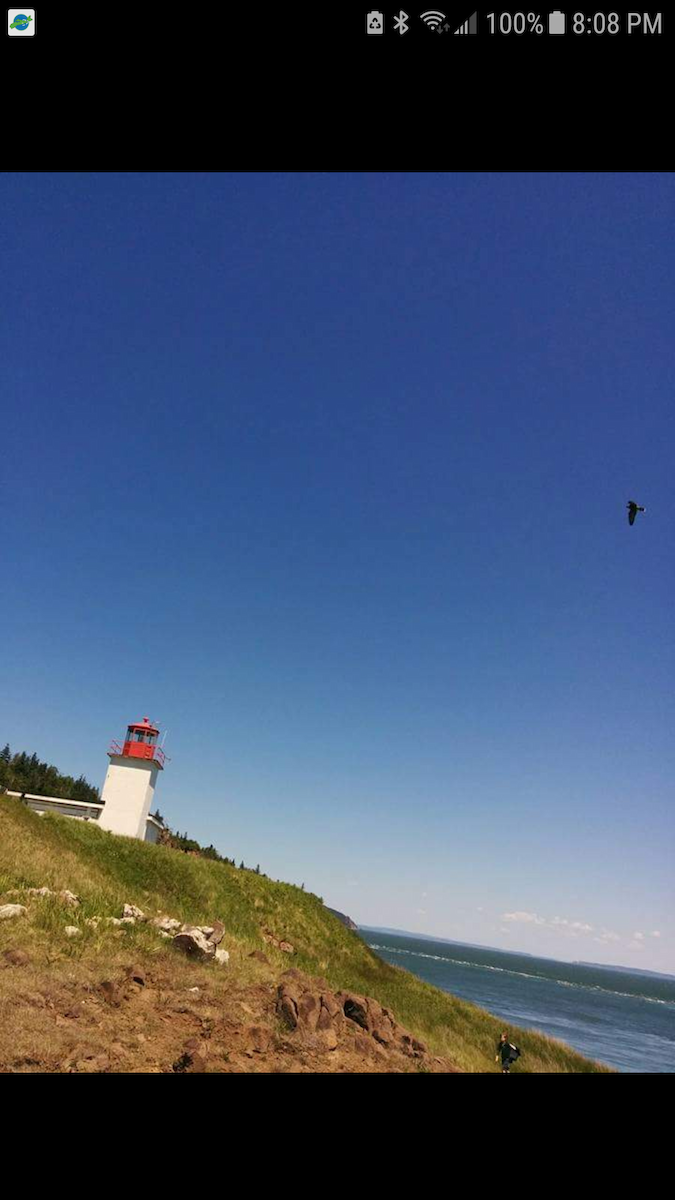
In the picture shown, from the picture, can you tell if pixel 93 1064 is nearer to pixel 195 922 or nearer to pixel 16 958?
pixel 16 958

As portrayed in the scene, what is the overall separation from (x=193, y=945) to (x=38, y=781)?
3571 centimetres

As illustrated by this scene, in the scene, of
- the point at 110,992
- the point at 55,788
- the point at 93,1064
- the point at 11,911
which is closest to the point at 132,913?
the point at 11,911

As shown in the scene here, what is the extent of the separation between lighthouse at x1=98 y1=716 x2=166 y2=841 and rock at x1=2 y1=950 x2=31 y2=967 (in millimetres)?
18443

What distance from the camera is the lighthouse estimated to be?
30.0m
